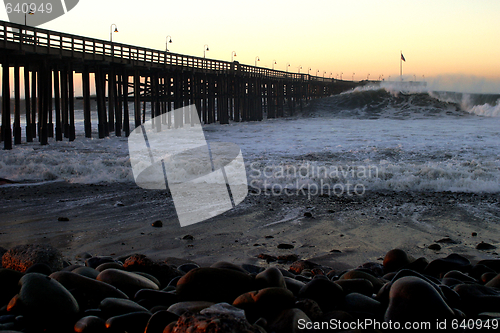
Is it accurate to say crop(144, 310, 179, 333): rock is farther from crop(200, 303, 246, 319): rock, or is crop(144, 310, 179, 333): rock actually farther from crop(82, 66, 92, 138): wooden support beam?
crop(82, 66, 92, 138): wooden support beam

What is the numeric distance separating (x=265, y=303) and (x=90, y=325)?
41.0 inches

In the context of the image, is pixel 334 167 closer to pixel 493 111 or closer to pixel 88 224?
pixel 88 224

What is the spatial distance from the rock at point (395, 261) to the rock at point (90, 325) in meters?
2.82

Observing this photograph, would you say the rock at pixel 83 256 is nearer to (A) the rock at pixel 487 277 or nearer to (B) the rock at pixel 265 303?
(B) the rock at pixel 265 303

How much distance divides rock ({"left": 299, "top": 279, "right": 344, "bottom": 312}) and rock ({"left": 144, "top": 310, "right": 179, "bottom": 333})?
95cm

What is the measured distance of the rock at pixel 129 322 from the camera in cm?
250

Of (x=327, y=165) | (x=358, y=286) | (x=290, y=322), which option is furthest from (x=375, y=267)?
(x=327, y=165)

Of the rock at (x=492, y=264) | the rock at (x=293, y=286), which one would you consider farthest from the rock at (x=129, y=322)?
the rock at (x=492, y=264)

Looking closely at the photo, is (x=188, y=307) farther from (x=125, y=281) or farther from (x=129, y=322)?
(x=125, y=281)

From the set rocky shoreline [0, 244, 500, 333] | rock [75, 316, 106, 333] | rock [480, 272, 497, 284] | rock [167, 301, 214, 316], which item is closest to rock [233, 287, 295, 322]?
rocky shoreline [0, 244, 500, 333]

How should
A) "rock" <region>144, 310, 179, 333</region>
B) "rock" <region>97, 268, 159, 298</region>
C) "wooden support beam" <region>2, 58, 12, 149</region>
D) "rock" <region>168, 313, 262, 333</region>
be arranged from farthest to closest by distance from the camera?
"wooden support beam" <region>2, 58, 12, 149</region>, "rock" <region>97, 268, 159, 298</region>, "rock" <region>144, 310, 179, 333</region>, "rock" <region>168, 313, 262, 333</region>

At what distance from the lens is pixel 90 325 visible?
2.53 metres

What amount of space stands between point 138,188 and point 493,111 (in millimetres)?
48078

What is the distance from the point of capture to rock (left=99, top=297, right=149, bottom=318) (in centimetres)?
268
